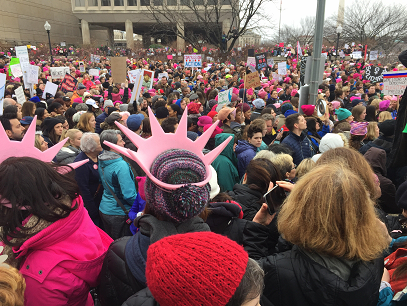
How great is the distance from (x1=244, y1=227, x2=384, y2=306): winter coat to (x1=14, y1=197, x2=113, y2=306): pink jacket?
1039mm

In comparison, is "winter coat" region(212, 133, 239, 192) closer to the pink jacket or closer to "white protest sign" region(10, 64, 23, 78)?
the pink jacket

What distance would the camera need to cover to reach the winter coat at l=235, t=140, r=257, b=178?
174 inches

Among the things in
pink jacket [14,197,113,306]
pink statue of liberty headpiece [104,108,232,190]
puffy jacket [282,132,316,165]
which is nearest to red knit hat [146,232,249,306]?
pink statue of liberty headpiece [104,108,232,190]

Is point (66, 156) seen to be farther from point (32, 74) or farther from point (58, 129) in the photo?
point (32, 74)

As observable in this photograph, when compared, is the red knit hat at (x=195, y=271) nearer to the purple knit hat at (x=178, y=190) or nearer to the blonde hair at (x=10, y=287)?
the purple knit hat at (x=178, y=190)

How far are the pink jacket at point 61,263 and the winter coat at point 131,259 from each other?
16cm

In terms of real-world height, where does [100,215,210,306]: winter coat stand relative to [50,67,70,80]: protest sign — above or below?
below

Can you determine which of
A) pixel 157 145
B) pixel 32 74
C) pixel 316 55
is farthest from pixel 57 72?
pixel 157 145

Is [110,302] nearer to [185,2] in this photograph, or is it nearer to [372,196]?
[372,196]

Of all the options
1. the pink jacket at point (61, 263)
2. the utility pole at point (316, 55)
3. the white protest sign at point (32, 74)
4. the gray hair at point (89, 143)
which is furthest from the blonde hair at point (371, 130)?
the white protest sign at point (32, 74)

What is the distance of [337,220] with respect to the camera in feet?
5.17

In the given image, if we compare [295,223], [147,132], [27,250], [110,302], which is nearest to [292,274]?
[295,223]

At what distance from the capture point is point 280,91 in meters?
11.6

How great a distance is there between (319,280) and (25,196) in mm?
1638
